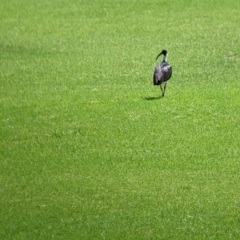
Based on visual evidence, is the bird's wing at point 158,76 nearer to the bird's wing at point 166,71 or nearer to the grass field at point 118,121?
the bird's wing at point 166,71

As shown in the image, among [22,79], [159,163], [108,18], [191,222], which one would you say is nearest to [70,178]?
[159,163]

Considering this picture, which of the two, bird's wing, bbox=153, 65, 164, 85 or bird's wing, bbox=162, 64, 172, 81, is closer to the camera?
bird's wing, bbox=153, 65, 164, 85

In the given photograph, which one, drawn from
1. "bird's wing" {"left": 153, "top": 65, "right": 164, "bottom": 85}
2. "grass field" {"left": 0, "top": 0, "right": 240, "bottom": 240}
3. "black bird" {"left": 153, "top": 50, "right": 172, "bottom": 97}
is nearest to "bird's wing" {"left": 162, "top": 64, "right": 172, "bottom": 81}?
"black bird" {"left": 153, "top": 50, "right": 172, "bottom": 97}

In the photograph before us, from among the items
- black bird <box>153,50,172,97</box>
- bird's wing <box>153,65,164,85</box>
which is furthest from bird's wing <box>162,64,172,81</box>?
bird's wing <box>153,65,164,85</box>

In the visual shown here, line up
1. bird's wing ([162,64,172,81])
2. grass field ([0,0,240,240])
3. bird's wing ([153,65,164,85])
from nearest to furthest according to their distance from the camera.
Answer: grass field ([0,0,240,240]) → bird's wing ([153,65,164,85]) → bird's wing ([162,64,172,81])

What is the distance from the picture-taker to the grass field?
19625 mm

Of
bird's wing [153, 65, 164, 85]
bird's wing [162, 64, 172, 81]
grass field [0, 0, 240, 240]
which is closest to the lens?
grass field [0, 0, 240, 240]

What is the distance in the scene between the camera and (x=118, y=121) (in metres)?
25.2

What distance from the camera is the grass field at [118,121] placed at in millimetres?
19625

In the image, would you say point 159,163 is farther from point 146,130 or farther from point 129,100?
point 129,100

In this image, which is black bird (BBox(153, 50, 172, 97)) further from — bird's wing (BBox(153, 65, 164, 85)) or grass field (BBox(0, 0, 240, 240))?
grass field (BBox(0, 0, 240, 240))

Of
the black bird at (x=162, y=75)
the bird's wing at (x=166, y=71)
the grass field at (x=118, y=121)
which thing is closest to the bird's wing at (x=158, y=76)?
the black bird at (x=162, y=75)

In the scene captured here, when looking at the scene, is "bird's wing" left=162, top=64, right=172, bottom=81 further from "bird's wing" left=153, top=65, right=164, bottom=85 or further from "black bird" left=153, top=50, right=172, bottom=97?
"bird's wing" left=153, top=65, right=164, bottom=85

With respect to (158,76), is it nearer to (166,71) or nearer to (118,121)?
(166,71)
